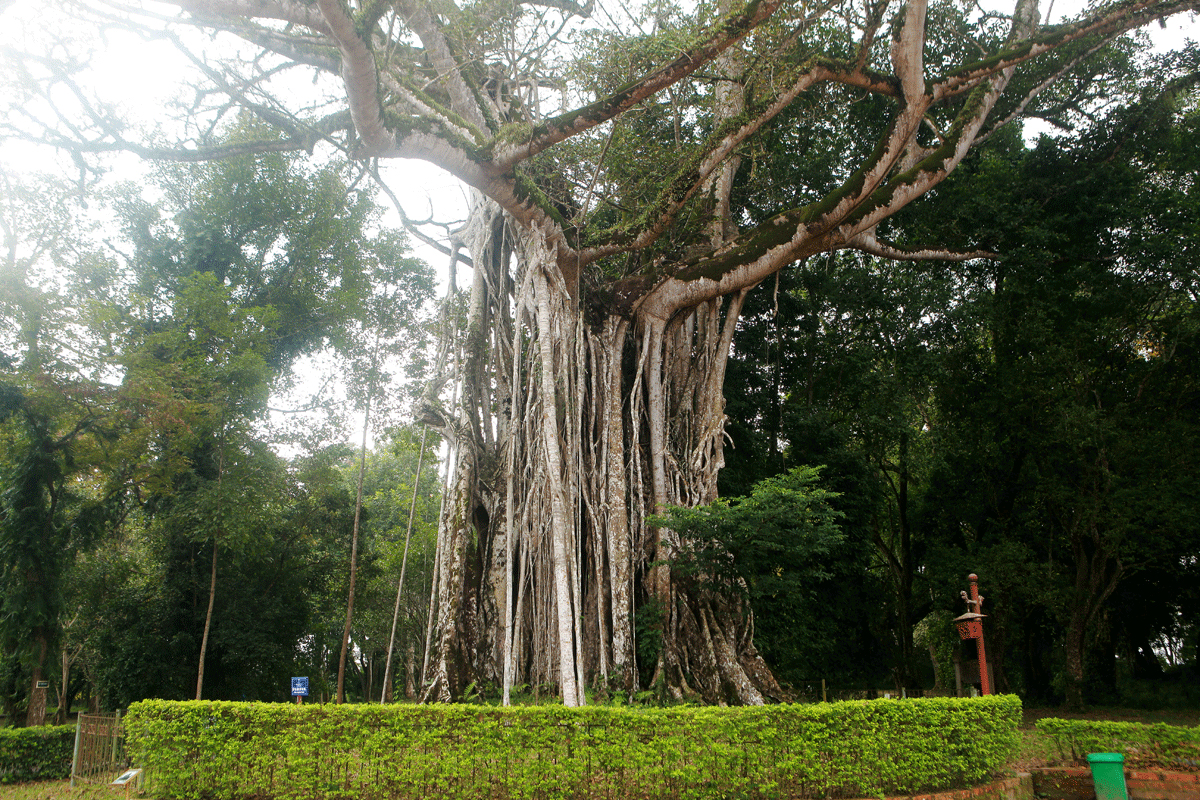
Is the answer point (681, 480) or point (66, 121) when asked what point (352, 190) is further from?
point (681, 480)

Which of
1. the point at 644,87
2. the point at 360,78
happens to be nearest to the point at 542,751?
the point at 360,78

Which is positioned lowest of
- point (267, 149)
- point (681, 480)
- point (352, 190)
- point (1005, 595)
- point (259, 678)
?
point (259, 678)

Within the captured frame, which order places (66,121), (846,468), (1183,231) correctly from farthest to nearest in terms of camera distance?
(846,468)
(1183,231)
(66,121)

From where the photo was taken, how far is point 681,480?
8.26 metres

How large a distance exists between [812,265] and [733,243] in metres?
4.25

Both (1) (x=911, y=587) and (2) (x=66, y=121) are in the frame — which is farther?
(1) (x=911, y=587)

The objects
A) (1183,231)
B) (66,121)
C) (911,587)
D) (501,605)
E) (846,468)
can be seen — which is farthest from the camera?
(911,587)

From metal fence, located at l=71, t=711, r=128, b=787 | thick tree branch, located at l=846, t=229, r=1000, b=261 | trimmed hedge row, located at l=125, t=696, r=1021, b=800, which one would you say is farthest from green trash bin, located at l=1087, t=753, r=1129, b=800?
metal fence, located at l=71, t=711, r=128, b=787

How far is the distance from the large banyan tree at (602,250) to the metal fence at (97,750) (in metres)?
2.65

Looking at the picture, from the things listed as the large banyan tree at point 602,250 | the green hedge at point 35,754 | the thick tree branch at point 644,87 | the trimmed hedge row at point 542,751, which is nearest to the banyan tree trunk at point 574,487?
the large banyan tree at point 602,250

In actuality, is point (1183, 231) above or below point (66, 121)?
below

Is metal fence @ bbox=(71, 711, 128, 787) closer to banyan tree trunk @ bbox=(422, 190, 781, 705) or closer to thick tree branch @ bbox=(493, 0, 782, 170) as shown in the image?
banyan tree trunk @ bbox=(422, 190, 781, 705)

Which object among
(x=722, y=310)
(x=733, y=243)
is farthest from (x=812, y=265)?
(x=733, y=243)

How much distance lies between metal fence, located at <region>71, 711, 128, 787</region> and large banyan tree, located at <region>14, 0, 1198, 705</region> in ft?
8.70
